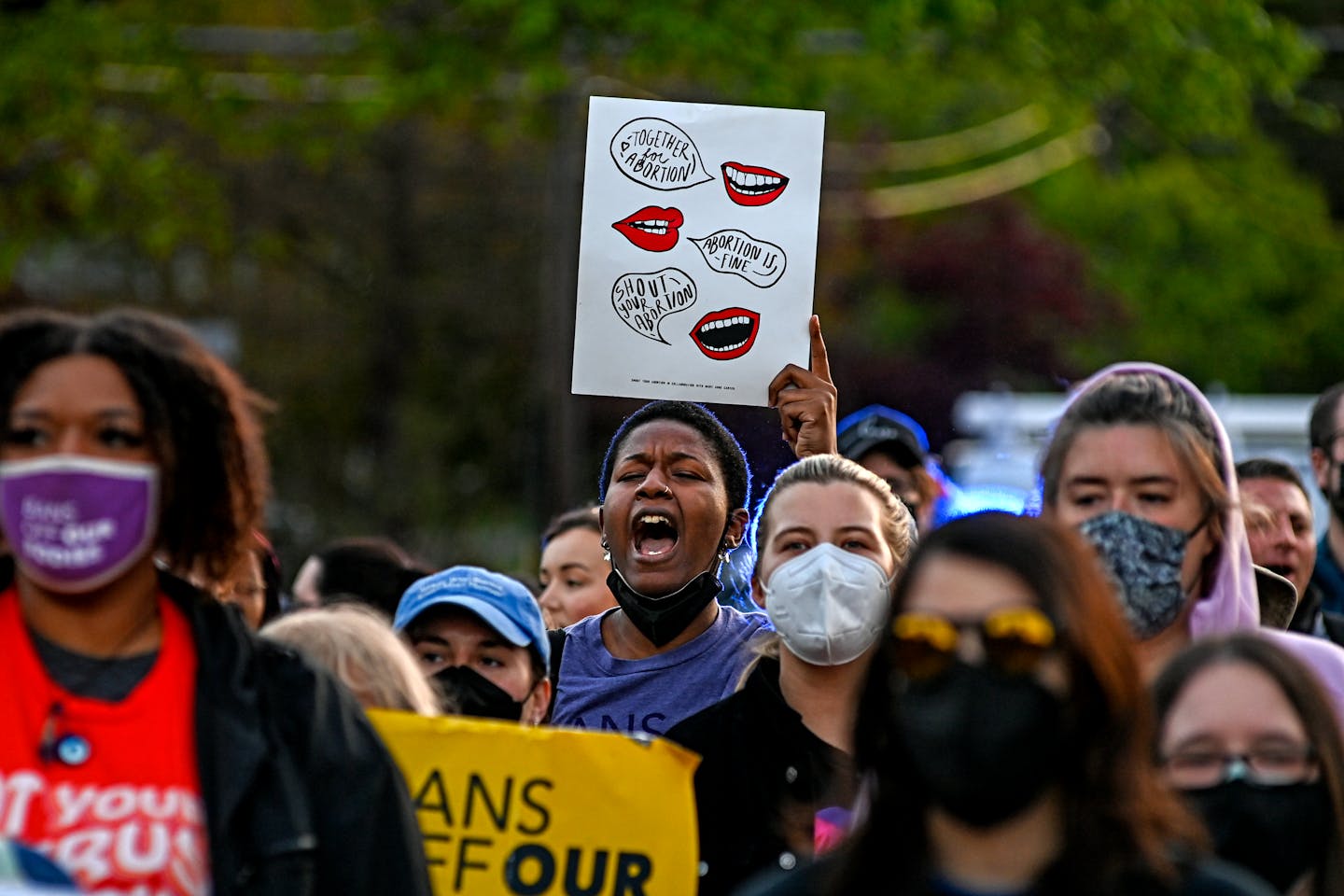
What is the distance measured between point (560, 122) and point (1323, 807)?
13.9 meters

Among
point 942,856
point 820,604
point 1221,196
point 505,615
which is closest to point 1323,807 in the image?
point 942,856

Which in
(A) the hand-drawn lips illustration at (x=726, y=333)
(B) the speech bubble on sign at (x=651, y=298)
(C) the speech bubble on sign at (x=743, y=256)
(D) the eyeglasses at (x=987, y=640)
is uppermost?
(C) the speech bubble on sign at (x=743, y=256)

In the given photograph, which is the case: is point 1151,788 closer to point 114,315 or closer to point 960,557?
point 960,557

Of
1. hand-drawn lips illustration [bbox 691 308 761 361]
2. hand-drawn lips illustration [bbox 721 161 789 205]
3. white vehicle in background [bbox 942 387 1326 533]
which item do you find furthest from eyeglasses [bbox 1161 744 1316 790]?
white vehicle in background [bbox 942 387 1326 533]

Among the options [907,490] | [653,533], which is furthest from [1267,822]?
[907,490]

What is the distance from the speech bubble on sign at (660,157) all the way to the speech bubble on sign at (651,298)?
0.24 meters

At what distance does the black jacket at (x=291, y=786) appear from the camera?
3.13 m

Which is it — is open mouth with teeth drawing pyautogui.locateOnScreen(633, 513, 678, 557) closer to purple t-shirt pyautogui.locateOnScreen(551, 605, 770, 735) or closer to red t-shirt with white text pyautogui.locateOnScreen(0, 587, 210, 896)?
purple t-shirt pyautogui.locateOnScreen(551, 605, 770, 735)

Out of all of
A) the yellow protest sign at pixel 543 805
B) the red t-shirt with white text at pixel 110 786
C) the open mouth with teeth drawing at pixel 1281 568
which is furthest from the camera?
the open mouth with teeth drawing at pixel 1281 568

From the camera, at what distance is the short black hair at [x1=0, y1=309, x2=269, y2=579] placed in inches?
131

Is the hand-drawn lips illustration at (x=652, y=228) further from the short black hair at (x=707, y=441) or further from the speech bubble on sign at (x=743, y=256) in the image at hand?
the short black hair at (x=707, y=441)

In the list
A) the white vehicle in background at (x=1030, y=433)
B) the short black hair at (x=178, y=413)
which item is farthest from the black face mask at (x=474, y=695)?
the white vehicle in background at (x=1030, y=433)

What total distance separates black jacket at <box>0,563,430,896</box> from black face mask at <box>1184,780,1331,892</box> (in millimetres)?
1213

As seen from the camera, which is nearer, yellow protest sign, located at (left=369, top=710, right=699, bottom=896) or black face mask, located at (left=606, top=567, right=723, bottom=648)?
yellow protest sign, located at (left=369, top=710, right=699, bottom=896)
